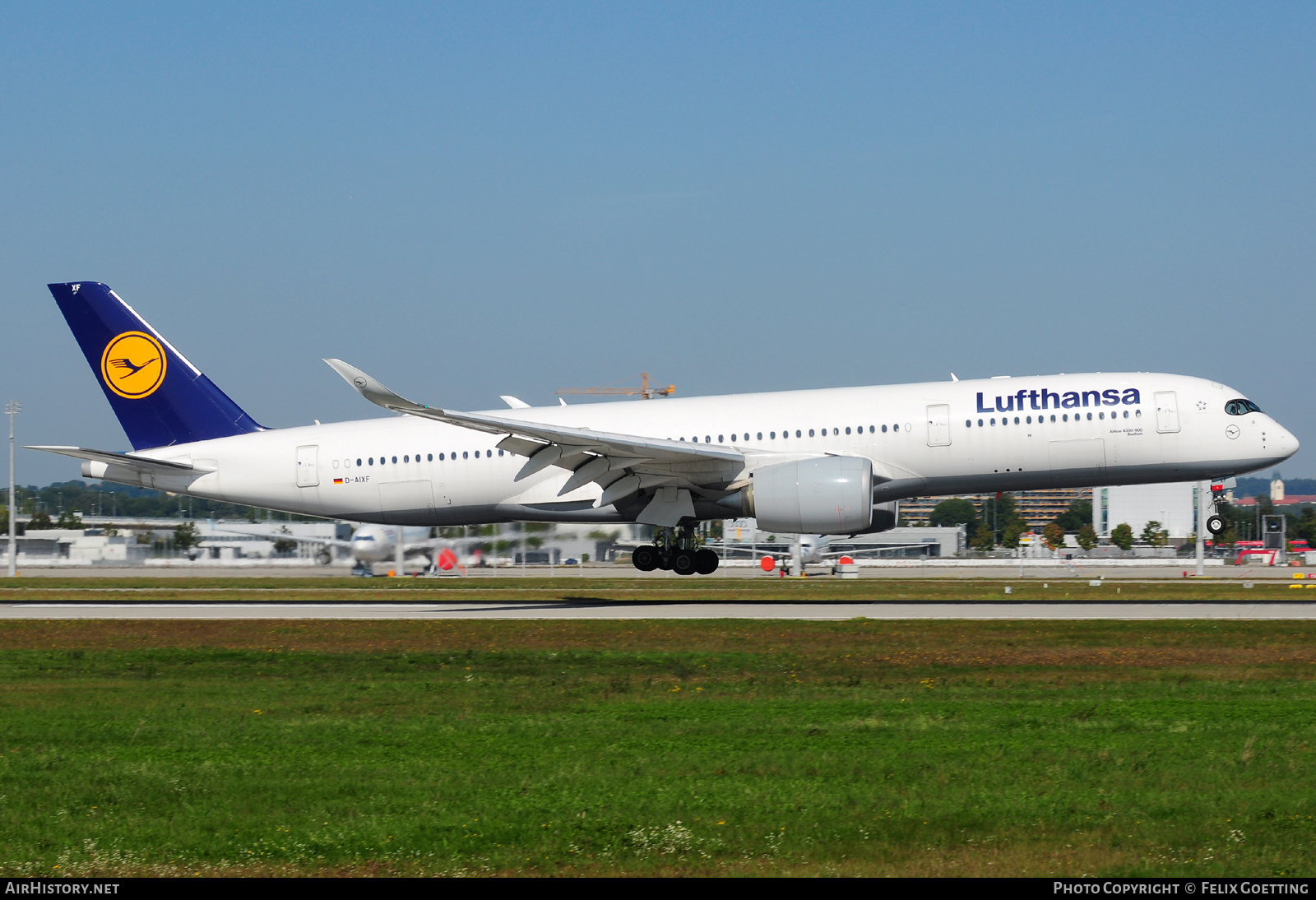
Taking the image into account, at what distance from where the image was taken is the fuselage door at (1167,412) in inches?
1150

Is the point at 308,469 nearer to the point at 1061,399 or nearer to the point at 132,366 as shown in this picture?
the point at 132,366

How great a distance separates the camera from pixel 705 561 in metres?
32.8

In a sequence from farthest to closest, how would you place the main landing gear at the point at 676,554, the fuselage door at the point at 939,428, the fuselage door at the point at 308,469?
the fuselage door at the point at 308,469 → the main landing gear at the point at 676,554 → the fuselage door at the point at 939,428

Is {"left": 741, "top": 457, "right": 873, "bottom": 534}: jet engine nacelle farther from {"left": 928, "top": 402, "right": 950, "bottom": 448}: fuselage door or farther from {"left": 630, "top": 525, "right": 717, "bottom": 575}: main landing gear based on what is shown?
{"left": 630, "top": 525, "right": 717, "bottom": 575}: main landing gear

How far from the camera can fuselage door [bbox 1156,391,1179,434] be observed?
29.2 meters

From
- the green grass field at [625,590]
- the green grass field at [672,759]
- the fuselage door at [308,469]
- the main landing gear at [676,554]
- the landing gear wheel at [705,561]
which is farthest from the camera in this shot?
the green grass field at [625,590]

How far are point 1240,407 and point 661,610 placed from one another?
569 inches

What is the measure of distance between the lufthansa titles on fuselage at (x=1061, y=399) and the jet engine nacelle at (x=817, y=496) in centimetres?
341

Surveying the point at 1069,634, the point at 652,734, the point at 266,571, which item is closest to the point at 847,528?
the point at 1069,634

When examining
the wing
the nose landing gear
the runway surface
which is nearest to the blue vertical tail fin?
the runway surface

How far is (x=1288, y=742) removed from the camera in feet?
40.3

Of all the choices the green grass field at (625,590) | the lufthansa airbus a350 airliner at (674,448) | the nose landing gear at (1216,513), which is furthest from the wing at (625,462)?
the nose landing gear at (1216,513)

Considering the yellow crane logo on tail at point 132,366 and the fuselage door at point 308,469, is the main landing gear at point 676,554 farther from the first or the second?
the yellow crane logo on tail at point 132,366
